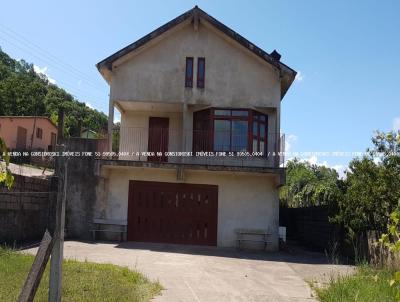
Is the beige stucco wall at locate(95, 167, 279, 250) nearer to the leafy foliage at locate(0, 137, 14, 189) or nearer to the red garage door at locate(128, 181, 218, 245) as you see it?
the red garage door at locate(128, 181, 218, 245)

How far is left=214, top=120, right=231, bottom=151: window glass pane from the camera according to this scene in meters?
19.0

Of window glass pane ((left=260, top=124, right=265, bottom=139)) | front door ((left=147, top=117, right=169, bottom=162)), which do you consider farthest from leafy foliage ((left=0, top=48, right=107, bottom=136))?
window glass pane ((left=260, top=124, right=265, bottom=139))

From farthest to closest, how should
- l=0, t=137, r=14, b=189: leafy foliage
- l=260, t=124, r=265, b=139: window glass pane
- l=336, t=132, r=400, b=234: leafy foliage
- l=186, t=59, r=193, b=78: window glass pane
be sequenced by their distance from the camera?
l=260, t=124, r=265, b=139: window glass pane < l=186, t=59, r=193, b=78: window glass pane < l=336, t=132, r=400, b=234: leafy foliage < l=0, t=137, r=14, b=189: leafy foliage

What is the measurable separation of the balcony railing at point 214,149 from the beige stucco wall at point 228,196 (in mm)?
646

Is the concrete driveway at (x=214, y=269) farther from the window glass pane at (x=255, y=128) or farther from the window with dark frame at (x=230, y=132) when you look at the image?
the window glass pane at (x=255, y=128)

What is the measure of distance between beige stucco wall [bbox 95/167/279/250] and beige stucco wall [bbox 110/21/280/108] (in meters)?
3.05

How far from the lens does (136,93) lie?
62.2ft

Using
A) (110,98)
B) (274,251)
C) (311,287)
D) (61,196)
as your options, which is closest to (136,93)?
(110,98)

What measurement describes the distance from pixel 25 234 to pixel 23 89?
47426 mm

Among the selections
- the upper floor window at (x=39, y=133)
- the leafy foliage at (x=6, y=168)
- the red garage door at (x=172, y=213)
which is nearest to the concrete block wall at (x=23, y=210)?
the red garage door at (x=172, y=213)

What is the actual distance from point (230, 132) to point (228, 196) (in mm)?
2726

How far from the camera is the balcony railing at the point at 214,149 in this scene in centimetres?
1877

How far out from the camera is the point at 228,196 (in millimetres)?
18438

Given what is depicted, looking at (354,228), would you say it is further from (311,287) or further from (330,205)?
(311,287)
